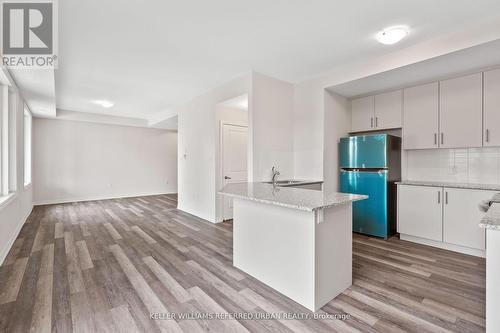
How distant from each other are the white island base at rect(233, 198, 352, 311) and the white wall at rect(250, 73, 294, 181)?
5.12 ft

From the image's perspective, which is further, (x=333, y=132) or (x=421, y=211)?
(x=333, y=132)

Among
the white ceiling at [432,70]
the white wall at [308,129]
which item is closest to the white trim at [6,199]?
the white wall at [308,129]

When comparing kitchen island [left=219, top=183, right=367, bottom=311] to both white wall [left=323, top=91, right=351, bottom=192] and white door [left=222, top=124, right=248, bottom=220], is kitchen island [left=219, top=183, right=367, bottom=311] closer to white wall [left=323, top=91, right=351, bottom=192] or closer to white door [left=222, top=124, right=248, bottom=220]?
white wall [left=323, top=91, right=351, bottom=192]

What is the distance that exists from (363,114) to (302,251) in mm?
3225

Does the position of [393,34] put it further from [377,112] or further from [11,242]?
[11,242]

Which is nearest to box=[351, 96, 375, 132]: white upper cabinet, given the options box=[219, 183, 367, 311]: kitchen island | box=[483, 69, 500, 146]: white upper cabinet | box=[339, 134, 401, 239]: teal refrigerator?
box=[339, 134, 401, 239]: teal refrigerator

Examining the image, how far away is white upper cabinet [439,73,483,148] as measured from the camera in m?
3.09

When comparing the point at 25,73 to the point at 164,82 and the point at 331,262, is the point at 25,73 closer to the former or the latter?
the point at 164,82

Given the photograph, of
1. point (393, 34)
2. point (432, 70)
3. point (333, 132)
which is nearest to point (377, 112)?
point (333, 132)

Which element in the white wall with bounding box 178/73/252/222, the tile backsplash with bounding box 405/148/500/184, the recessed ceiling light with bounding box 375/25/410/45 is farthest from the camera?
the white wall with bounding box 178/73/252/222

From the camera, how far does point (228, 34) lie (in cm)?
270

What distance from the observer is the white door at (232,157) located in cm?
477

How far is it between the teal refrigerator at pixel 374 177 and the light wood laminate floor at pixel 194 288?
0.30 metres

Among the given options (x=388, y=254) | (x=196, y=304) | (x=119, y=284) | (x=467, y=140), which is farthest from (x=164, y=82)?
(x=467, y=140)
